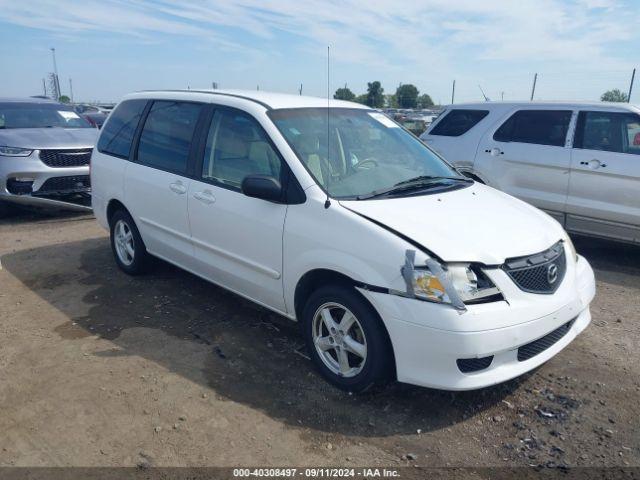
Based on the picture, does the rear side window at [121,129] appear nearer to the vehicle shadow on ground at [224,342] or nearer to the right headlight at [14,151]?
the vehicle shadow on ground at [224,342]

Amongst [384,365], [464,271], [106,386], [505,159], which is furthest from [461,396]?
[505,159]

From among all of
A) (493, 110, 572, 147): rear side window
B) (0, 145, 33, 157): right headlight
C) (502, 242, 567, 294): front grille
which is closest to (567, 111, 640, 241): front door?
(493, 110, 572, 147): rear side window

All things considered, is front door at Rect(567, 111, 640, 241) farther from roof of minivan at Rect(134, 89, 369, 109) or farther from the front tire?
the front tire

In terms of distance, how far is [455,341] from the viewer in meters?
2.85

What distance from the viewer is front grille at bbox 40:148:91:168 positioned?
788 cm

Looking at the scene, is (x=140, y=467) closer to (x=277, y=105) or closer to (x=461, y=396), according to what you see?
(x=461, y=396)

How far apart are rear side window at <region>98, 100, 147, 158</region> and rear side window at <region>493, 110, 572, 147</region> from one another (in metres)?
4.50

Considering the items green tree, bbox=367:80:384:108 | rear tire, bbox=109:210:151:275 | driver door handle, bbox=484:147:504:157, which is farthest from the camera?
green tree, bbox=367:80:384:108

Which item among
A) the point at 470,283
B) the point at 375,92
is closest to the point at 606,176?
the point at 470,283

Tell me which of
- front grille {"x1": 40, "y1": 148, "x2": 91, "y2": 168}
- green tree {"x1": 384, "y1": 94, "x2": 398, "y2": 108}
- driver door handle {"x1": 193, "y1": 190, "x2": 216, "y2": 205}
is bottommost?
front grille {"x1": 40, "y1": 148, "x2": 91, "y2": 168}

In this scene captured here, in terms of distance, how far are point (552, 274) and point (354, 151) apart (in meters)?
1.67

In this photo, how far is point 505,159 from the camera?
687 centimetres

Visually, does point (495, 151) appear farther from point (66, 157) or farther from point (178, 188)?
point (66, 157)

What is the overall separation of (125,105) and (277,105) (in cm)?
225
